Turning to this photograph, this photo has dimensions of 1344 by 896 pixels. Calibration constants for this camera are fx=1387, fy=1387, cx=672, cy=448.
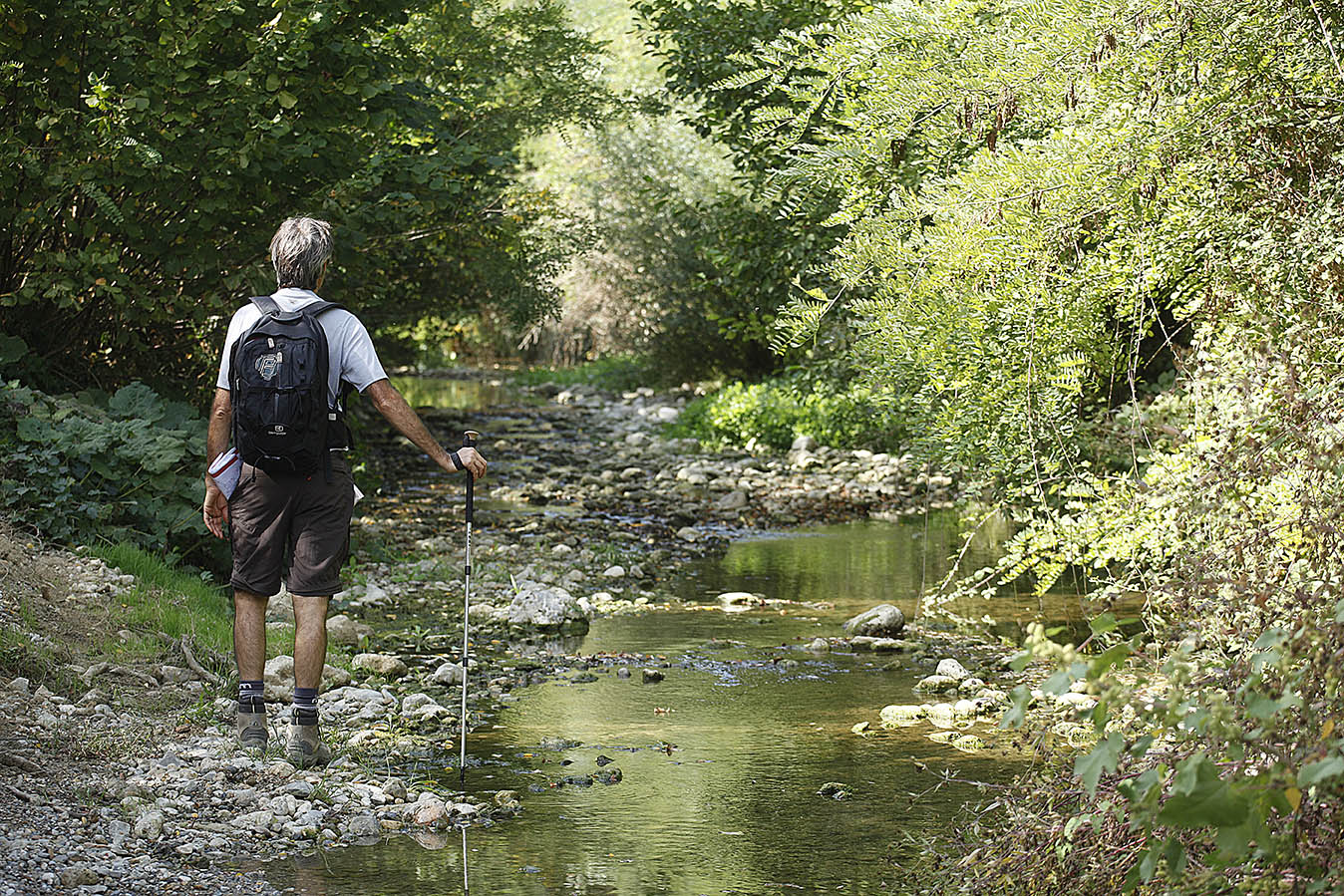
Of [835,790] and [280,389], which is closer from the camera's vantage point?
[280,389]

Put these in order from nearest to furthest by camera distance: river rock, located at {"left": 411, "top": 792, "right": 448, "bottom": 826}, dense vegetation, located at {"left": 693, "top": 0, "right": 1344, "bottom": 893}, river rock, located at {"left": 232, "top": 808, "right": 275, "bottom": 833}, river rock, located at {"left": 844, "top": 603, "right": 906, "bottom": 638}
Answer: dense vegetation, located at {"left": 693, "top": 0, "right": 1344, "bottom": 893} → river rock, located at {"left": 232, "top": 808, "right": 275, "bottom": 833} → river rock, located at {"left": 411, "top": 792, "right": 448, "bottom": 826} → river rock, located at {"left": 844, "top": 603, "right": 906, "bottom": 638}

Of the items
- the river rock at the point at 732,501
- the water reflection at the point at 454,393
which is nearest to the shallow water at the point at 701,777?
the river rock at the point at 732,501

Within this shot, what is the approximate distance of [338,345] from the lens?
5332 mm

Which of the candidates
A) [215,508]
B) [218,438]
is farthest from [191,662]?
[218,438]

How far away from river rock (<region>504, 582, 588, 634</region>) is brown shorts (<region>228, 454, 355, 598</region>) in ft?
11.1

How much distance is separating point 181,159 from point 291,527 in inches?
165

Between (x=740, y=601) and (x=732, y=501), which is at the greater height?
(x=732, y=501)

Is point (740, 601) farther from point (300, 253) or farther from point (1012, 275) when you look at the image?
point (300, 253)

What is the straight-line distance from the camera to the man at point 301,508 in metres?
5.34

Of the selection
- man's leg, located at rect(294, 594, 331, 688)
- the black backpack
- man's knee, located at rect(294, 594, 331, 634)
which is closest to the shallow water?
man's leg, located at rect(294, 594, 331, 688)

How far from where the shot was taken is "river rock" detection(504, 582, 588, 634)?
8719mm

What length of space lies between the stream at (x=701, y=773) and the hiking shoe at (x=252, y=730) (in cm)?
70

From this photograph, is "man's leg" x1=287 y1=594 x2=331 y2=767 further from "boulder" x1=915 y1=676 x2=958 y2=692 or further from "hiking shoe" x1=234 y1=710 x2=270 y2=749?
"boulder" x1=915 y1=676 x2=958 y2=692

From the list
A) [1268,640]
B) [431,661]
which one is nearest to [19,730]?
[431,661]
